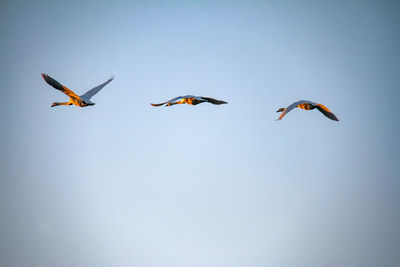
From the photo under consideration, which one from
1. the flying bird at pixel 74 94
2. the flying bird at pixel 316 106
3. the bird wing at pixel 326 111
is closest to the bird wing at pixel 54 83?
the flying bird at pixel 74 94

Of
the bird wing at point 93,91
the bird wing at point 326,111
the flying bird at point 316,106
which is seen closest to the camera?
the flying bird at point 316,106

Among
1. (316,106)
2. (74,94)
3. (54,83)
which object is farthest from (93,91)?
(316,106)

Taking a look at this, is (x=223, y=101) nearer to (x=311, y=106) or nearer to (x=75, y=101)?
(x=311, y=106)

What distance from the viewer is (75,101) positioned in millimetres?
26047

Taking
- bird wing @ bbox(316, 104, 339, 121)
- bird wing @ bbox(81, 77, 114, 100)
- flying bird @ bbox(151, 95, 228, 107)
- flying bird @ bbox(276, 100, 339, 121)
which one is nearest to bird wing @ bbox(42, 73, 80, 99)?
bird wing @ bbox(81, 77, 114, 100)

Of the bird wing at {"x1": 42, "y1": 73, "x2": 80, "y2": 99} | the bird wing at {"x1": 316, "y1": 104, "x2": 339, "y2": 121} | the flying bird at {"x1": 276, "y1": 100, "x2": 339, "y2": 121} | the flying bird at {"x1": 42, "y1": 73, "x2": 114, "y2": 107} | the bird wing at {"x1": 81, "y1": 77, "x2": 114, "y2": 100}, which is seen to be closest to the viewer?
the bird wing at {"x1": 42, "y1": 73, "x2": 80, "y2": 99}

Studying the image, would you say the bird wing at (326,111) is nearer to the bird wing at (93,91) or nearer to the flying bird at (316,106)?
the flying bird at (316,106)

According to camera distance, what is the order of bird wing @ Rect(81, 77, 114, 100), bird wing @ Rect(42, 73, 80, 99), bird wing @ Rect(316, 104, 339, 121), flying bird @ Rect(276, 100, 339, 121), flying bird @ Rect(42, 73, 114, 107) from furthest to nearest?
bird wing @ Rect(81, 77, 114, 100) < bird wing @ Rect(316, 104, 339, 121) < flying bird @ Rect(276, 100, 339, 121) < flying bird @ Rect(42, 73, 114, 107) < bird wing @ Rect(42, 73, 80, 99)

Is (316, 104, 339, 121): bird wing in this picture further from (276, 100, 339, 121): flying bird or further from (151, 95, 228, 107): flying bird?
(151, 95, 228, 107): flying bird

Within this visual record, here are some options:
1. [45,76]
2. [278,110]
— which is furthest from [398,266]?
[45,76]

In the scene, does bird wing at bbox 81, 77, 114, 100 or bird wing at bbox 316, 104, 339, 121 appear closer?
bird wing at bbox 316, 104, 339, 121

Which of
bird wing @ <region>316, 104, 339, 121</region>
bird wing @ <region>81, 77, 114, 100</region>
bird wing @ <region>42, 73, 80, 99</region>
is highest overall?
bird wing @ <region>81, 77, 114, 100</region>

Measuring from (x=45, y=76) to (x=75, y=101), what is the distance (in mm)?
4912

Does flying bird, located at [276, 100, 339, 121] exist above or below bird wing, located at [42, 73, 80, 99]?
above
